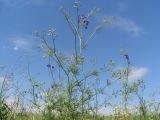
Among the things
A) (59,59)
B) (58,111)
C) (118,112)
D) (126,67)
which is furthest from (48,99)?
(126,67)

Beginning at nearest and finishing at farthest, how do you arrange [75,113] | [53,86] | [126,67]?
[75,113] < [53,86] < [126,67]

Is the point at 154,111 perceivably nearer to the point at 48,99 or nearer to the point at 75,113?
the point at 75,113

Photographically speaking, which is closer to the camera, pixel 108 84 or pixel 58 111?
pixel 58 111

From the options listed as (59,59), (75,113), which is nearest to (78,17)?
(59,59)

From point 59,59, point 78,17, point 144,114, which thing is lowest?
point 144,114

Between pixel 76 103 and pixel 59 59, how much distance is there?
1182 mm

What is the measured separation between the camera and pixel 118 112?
30.0ft

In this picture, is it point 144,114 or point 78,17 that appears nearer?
point 144,114

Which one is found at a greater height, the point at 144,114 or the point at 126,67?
the point at 126,67

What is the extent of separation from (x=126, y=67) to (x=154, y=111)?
1526 millimetres

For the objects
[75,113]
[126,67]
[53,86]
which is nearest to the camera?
[75,113]

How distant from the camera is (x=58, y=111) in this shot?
891cm

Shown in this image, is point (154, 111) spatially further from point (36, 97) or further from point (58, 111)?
point (36, 97)

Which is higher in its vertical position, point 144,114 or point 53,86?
point 53,86
